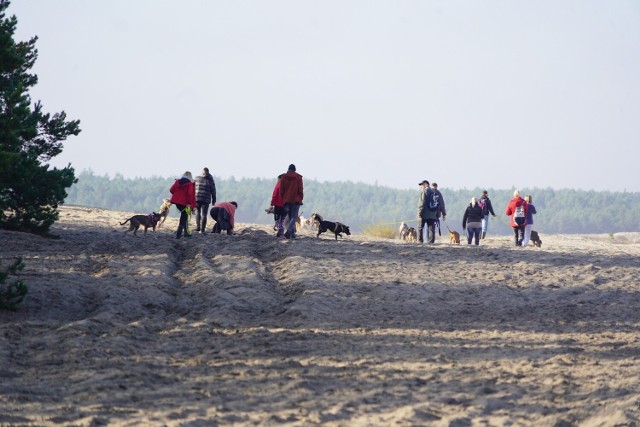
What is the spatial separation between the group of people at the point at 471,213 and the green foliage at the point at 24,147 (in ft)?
29.3

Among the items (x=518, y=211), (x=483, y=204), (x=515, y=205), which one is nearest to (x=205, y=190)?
(x=483, y=204)

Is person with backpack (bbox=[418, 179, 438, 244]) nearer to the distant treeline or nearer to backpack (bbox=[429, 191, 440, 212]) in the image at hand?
backpack (bbox=[429, 191, 440, 212])

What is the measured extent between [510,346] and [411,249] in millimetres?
11701

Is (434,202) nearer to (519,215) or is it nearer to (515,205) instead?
(515,205)

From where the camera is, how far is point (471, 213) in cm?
2730

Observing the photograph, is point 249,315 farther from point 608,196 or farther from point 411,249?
point 608,196

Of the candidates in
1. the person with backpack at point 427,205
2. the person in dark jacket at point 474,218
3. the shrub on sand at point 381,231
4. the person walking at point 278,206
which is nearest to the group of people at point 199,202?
the person walking at point 278,206

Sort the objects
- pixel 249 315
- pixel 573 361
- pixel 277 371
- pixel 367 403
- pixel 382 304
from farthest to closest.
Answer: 1. pixel 382 304
2. pixel 249 315
3. pixel 573 361
4. pixel 277 371
5. pixel 367 403

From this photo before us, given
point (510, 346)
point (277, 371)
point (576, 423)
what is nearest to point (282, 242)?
point (510, 346)

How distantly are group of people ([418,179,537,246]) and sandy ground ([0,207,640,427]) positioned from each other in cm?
470

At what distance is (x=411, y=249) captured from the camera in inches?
923

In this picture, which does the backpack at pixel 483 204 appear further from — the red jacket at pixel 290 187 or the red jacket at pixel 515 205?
the red jacket at pixel 290 187

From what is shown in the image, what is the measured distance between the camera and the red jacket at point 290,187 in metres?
23.5

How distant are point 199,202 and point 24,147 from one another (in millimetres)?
5353
